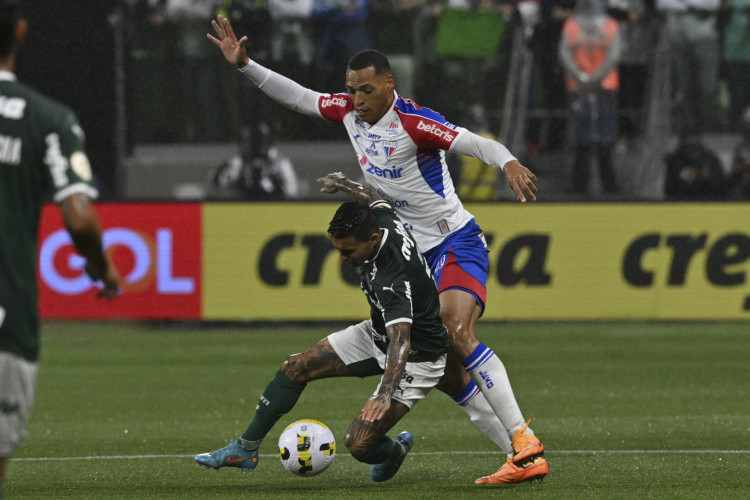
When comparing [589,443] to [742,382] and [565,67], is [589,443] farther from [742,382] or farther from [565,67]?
[565,67]

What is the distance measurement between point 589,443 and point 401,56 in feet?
29.5

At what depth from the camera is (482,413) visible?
7.39m

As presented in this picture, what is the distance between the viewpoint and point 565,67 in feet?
54.3

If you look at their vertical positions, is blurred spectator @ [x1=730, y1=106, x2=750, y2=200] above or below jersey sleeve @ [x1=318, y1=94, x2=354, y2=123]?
below

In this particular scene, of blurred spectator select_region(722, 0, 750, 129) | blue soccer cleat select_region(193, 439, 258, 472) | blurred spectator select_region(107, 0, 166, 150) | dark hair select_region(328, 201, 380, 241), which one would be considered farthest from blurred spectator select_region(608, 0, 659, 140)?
dark hair select_region(328, 201, 380, 241)

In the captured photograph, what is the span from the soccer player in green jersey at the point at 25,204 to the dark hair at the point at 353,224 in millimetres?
2396

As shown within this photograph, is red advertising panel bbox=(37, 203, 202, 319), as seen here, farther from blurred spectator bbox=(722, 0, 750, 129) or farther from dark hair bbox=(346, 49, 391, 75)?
dark hair bbox=(346, 49, 391, 75)

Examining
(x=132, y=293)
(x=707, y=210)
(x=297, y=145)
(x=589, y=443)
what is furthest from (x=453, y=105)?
(x=589, y=443)

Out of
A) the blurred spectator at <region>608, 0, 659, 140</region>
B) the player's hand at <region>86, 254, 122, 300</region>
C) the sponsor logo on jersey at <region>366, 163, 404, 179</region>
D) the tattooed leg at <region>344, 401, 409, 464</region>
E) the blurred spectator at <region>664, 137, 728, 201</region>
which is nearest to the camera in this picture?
the player's hand at <region>86, 254, 122, 300</region>

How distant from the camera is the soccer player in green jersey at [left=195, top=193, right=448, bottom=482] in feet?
21.9

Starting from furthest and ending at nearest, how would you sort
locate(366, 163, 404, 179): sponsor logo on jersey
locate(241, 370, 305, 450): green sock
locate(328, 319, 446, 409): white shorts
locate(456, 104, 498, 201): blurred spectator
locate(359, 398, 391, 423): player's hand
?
locate(456, 104, 498, 201): blurred spectator, locate(366, 163, 404, 179): sponsor logo on jersey, locate(241, 370, 305, 450): green sock, locate(328, 319, 446, 409): white shorts, locate(359, 398, 391, 423): player's hand

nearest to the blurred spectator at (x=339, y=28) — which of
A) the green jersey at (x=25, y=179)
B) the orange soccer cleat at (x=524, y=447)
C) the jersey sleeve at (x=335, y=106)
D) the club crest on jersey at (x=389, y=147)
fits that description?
the jersey sleeve at (x=335, y=106)

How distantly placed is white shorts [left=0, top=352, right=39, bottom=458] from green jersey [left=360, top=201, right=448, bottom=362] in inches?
102

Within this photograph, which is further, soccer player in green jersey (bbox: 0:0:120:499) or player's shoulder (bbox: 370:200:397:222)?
player's shoulder (bbox: 370:200:397:222)
